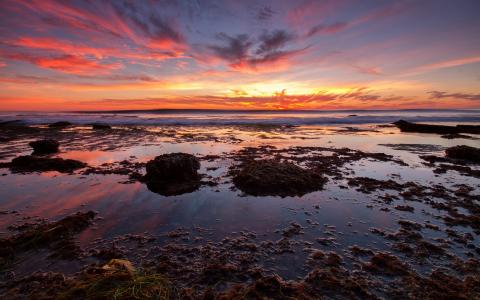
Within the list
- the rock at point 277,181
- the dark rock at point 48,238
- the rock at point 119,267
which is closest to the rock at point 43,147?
the dark rock at point 48,238

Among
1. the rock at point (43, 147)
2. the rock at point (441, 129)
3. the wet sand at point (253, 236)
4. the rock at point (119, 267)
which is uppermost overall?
the rock at point (441, 129)

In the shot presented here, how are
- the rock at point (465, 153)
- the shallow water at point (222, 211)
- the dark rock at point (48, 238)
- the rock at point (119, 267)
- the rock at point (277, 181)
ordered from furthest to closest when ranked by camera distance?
the rock at point (465, 153) → the rock at point (277, 181) → the shallow water at point (222, 211) → the dark rock at point (48, 238) → the rock at point (119, 267)

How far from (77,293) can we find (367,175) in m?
8.31

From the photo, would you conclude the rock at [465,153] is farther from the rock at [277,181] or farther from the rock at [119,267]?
the rock at [119,267]

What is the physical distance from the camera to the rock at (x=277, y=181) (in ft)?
23.4

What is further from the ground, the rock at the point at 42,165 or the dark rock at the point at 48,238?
the rock at the point at 42,165

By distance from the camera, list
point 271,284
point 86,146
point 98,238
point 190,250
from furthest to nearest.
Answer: point 86,146
point 98,238
point 190,250
point 271,284

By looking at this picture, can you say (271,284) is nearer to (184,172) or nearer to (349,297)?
(349,297)

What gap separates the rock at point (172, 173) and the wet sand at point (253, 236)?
411 mm

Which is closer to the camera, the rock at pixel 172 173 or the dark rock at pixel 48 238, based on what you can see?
the dark rock at pixel 48 238

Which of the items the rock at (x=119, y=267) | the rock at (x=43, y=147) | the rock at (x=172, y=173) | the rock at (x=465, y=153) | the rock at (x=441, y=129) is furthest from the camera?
the rock at (x=441, y=129)

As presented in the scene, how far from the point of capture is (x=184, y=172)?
8.18m

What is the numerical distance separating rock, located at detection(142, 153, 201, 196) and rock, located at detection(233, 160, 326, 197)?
1337mm

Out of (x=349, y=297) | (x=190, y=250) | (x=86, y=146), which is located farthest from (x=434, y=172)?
(x=86, y=146)
